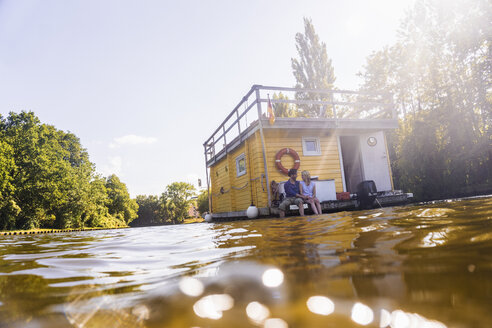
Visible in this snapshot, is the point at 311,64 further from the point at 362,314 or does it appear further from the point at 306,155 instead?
the point at 362,314

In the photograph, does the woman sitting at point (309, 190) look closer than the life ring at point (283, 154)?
Yes

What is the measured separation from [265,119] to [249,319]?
307 inches

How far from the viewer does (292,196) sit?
6.82m

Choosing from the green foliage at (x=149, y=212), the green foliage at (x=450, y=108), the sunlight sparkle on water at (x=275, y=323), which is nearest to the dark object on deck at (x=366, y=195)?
the sunlight sparkle on water at (x=275, y=323)

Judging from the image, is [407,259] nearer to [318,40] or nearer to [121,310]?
[121,310]

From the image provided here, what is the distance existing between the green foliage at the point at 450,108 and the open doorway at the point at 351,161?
6.48 metres

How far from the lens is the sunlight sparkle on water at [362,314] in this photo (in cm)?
58

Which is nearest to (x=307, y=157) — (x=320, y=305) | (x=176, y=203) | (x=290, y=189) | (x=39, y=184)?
(x=290, y=189)

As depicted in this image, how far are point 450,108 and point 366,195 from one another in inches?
501

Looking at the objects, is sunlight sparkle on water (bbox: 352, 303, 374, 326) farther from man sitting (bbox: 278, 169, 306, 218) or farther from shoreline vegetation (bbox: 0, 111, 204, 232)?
shoreline vegetation (bbox: 0, 111, 204, 232)

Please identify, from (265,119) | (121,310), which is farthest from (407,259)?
(265,119)

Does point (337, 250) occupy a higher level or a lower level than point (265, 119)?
lower

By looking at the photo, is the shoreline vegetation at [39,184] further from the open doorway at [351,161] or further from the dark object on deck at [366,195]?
the dark object on deck at [366,195]

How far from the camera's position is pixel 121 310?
774mm
